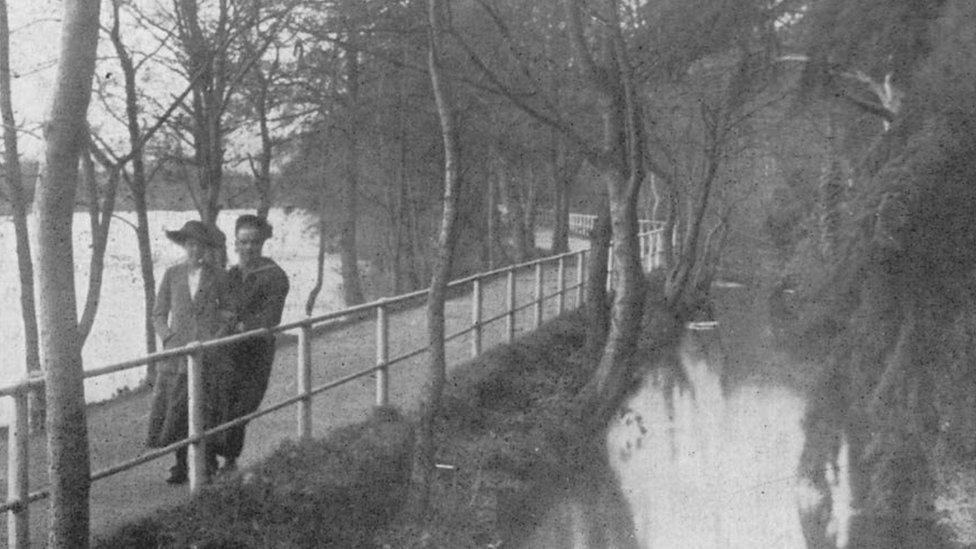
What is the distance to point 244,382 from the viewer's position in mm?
7340

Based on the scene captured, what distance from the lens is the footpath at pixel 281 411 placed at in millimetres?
6805

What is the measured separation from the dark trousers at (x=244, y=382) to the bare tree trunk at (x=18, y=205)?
216 inches

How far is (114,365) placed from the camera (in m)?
5.39

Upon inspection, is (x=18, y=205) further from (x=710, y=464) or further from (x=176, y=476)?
(x=710, y=464)

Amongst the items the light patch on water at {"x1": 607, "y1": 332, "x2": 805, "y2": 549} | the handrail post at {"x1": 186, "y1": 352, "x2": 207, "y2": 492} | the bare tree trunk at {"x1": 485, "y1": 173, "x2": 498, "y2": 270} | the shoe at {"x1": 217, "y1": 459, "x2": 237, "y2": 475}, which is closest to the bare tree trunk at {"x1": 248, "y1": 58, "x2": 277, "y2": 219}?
the light patch on water at {"x1": 607, "y1": 332, "x2": 805, "y2": 549}

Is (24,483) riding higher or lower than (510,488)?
higher

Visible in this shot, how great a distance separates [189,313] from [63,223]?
2890 millimetres

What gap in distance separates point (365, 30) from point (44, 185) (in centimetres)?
578

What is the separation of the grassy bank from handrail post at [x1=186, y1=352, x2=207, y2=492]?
0.12 meters

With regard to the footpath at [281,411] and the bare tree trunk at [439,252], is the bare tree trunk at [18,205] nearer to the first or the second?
the footpath at [281,411]

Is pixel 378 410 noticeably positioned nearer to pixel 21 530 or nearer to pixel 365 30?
pixel 365 30

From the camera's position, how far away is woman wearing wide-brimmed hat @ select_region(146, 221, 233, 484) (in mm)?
7195

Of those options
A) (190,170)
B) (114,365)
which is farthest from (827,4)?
(190,170)

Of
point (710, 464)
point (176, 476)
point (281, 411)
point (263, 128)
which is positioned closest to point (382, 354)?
point (281, 411)
